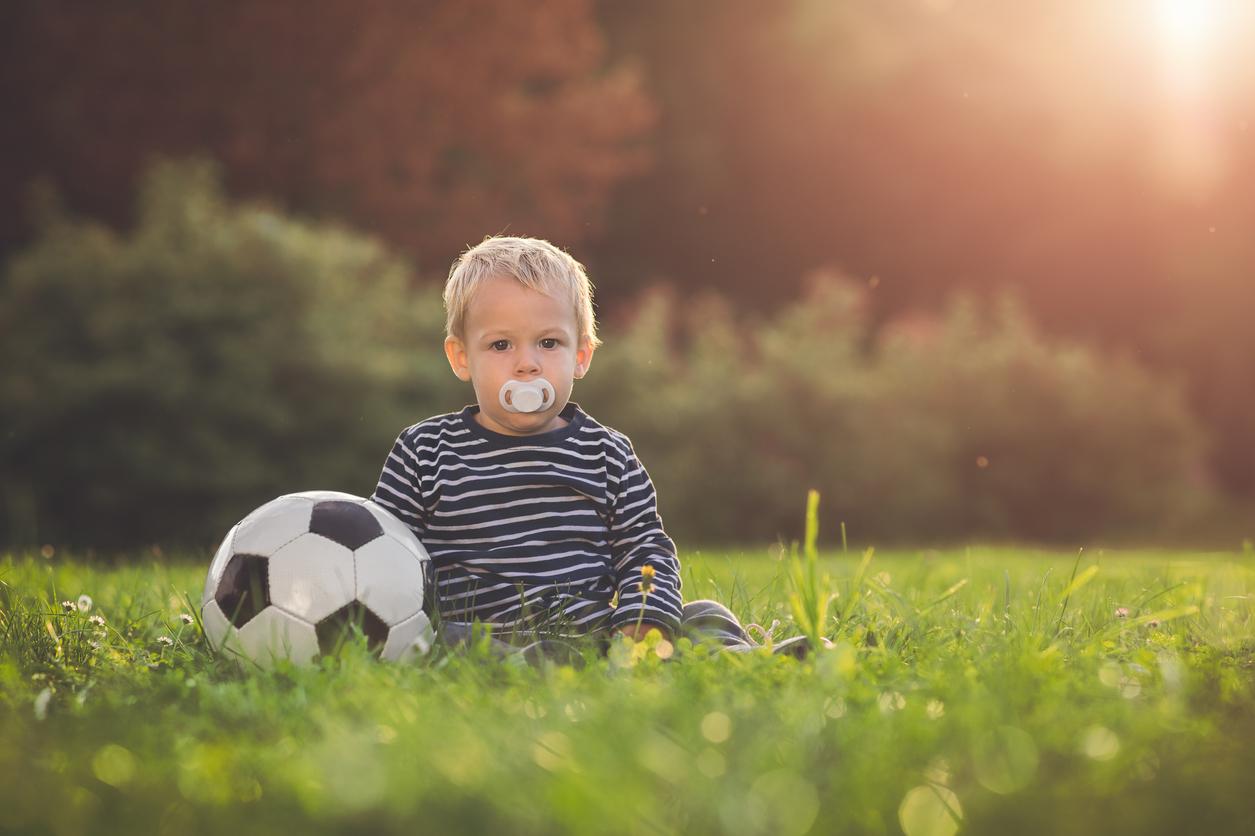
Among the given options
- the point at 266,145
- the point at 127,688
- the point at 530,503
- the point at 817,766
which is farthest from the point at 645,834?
the point at 266,145

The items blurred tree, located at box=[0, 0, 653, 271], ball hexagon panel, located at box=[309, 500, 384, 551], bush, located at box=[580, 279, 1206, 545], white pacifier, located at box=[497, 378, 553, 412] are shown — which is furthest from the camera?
blurred tree, located at box=[0, 0, 653, 271]

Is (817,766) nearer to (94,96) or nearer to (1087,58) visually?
(94,96)

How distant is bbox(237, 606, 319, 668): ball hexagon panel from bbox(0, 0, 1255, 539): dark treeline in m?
11.7

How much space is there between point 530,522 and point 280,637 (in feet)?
2.70

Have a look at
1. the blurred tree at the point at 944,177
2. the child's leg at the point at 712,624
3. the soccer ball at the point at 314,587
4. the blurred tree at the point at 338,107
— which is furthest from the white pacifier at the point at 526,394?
the blurred tree at the point at 944,177

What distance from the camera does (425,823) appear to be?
1628 millimetres

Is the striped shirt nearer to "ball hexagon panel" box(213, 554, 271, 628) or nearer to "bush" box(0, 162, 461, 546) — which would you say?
"ball hexagon panel" box(213, 554, 271, 628)

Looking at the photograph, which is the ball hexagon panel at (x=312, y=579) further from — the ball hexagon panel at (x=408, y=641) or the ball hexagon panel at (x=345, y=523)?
the ball hexagon panel at (x=408, y=641)

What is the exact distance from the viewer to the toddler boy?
3.36 m

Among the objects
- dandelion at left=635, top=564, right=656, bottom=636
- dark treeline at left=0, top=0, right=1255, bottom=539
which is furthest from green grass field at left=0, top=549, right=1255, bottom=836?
dark treeline at left=0, top=0, right=1255, bottom=539

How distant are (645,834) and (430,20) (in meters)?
14.7

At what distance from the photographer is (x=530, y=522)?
3.41 m

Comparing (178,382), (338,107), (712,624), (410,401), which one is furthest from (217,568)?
(338,107)

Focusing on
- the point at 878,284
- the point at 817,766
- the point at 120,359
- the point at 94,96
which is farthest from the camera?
the point at 878,284
